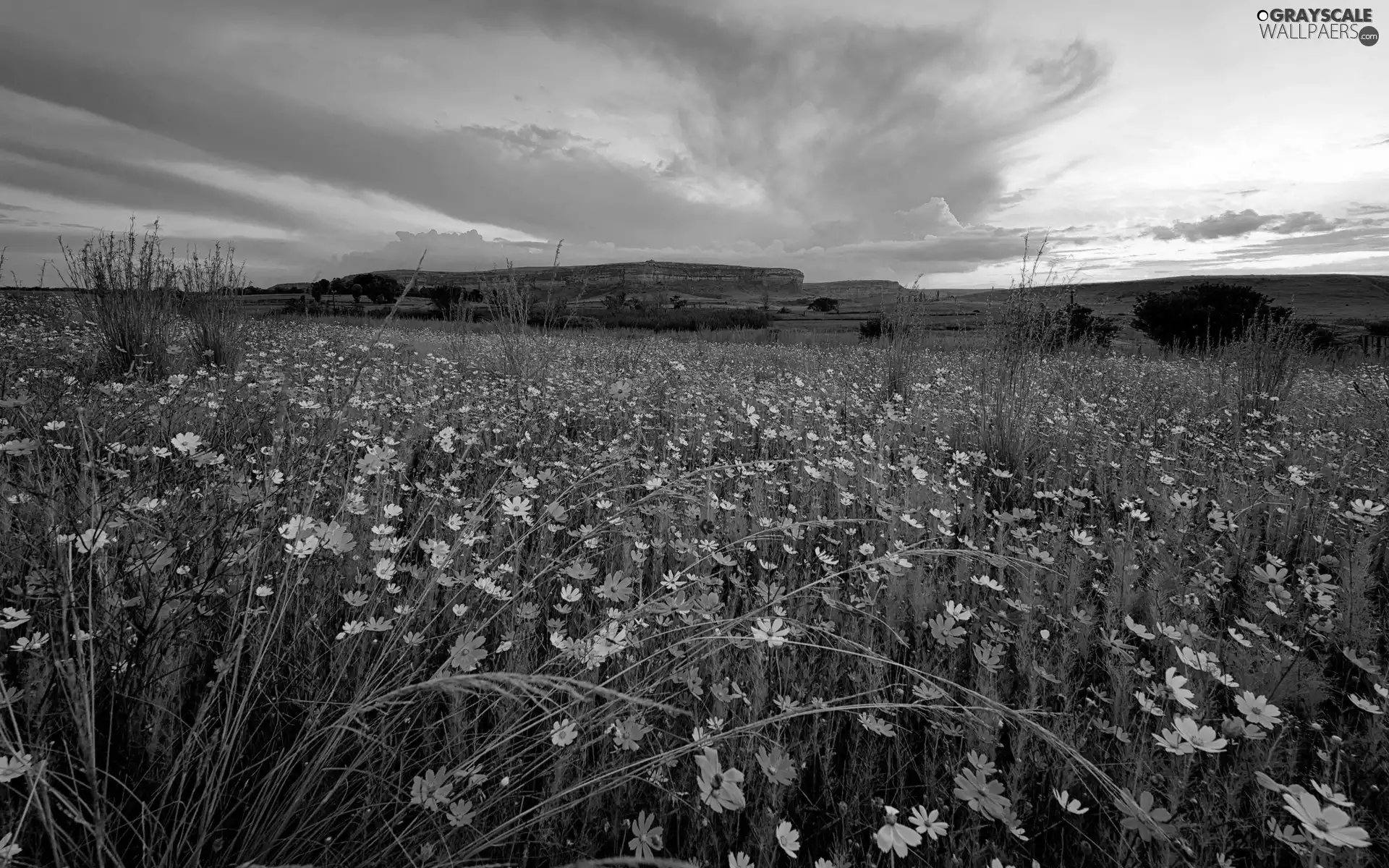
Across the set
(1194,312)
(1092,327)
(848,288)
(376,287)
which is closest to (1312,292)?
(848,288)

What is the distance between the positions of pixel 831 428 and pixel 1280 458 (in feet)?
11.5

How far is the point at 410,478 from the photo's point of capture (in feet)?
Result: 12.2

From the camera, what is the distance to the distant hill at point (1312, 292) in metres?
50.1

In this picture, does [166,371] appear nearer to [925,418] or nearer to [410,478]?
[410,478]

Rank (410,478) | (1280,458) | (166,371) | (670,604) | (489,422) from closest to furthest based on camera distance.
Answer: (670,604) → (410,478) → (489,422) → (1280,458) → (166,371)

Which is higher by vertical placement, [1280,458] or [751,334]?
[751,334]

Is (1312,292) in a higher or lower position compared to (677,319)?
higher

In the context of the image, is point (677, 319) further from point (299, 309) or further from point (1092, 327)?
point (1092, 327)

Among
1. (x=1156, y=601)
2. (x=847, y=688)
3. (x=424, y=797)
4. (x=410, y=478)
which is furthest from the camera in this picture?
(x=410, y=478)

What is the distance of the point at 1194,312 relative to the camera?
21125mm

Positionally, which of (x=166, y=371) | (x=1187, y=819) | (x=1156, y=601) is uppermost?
(x=166, y=371)

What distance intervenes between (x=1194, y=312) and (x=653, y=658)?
87.9ft

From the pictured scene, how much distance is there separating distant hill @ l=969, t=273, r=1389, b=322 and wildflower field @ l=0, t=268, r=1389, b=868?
47.9m

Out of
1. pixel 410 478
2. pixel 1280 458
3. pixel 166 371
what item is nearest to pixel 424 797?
pixel 410 478
